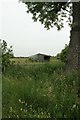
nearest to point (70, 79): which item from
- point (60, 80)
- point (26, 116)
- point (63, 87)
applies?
point (60, 80)

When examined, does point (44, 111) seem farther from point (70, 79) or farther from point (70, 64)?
point (70, 64)

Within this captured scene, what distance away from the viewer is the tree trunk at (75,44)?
605 inches

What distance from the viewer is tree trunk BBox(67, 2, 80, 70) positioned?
50.4 ft

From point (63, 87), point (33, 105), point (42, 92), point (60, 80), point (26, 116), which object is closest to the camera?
point (26, 116)

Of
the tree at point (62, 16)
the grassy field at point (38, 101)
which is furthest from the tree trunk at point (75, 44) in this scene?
the grassy field at point (38, 101)

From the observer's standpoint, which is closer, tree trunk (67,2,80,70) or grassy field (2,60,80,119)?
grassy field (2,60,80,119)

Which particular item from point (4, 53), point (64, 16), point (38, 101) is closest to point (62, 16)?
point (64, 16)

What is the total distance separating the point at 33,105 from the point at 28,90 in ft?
2.85

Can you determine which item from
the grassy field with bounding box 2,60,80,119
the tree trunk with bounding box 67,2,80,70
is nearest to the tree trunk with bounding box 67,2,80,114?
the tree trunk with bounding box 67,2,80,70

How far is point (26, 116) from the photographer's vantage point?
7.15m

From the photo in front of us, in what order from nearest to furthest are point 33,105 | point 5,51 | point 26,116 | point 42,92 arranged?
1. point 26,116
2. point 33,105
3. point 42,92
4. point 5,51

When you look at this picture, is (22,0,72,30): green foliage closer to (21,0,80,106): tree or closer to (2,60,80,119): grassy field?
(21,0,80,106): tree

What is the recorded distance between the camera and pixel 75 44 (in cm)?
1574

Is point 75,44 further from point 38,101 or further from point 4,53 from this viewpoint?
point 38,101
